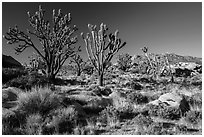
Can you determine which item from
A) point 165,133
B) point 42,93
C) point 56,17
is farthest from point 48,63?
point 165,133

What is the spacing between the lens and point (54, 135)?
14.3ft

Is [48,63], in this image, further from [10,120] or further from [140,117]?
[140,117]

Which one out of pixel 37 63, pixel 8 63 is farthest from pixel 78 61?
pixel 8 63

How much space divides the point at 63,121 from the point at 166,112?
339cm

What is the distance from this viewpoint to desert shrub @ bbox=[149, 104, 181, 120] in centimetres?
598

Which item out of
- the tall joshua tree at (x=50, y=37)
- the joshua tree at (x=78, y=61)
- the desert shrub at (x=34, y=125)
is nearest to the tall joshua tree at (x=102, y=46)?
the tall joshua tree at (x=50, y=37)

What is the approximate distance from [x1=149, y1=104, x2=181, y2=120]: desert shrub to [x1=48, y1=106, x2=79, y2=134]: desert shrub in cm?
270

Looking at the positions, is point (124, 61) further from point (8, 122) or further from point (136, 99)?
point (8, 122)

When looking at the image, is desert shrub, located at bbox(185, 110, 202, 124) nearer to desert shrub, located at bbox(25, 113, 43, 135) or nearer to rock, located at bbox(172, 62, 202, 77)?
desert shrub, located at bbox(25, 113, 43, 135)

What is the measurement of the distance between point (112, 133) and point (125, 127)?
21.2 inches

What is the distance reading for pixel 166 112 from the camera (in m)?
6.07

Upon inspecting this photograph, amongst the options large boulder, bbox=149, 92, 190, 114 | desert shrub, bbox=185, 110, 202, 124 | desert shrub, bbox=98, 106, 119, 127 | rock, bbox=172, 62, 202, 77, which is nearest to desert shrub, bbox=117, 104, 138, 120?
desert shrub, bbox=98, 106, 119, 127

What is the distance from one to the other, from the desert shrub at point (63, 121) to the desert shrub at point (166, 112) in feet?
8.86

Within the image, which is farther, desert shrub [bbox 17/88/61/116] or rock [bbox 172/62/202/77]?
rock [bbox 172/62/202/77]
